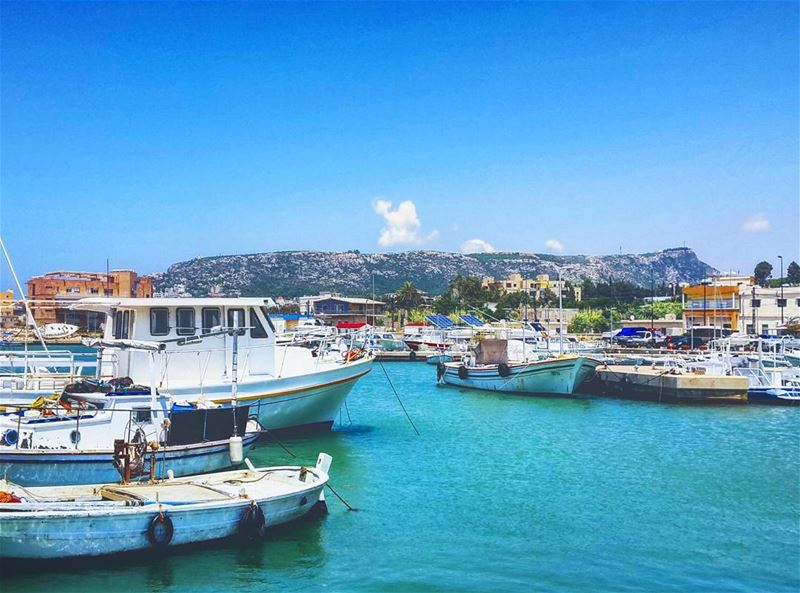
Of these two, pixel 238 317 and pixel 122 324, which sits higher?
pixel 238 317

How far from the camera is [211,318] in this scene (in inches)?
884

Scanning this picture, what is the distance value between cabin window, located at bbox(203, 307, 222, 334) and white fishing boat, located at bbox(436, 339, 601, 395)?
19.4 m

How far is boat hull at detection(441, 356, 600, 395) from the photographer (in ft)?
122

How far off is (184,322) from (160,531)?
34.5ft

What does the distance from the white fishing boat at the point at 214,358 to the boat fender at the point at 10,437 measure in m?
5.20

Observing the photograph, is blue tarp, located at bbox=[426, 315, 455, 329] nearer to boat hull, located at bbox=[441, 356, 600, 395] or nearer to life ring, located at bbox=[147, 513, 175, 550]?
boat hull, located at bbox=[441, 356, 600, 395]

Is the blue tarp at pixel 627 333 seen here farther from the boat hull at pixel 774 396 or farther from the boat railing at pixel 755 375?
the boat hull at pixel 774 396

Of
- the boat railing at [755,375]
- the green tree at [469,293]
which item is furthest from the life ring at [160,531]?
the green tree at [469,293]

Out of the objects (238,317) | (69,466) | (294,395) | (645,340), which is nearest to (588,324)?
(645,340)

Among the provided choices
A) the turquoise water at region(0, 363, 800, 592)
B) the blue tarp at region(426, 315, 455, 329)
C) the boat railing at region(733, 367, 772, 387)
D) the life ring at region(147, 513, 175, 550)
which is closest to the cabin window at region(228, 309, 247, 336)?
the turquoise water at region(0, 363, 800, 592)

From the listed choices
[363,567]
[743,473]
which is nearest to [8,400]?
[363,567]

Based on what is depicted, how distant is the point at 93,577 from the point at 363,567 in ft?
13.9

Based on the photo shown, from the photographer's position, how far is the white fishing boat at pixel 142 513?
11773 mm

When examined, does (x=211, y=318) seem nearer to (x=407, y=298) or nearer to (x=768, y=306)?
(x=768, y=306)
